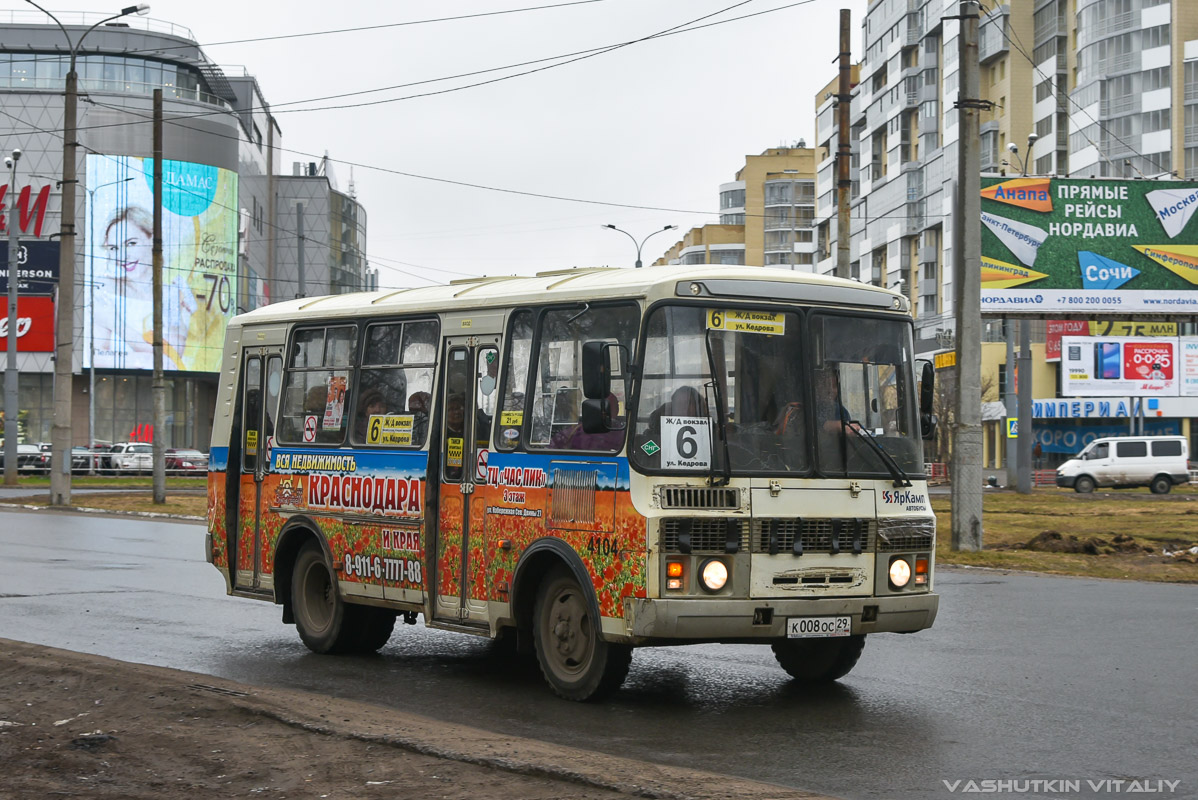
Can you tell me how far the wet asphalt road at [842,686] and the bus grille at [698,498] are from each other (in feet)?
4.18

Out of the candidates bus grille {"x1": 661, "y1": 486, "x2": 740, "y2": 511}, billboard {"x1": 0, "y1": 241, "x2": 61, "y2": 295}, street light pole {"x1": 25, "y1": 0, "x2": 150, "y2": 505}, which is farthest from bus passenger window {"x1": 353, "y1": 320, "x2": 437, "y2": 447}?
billboard {"x1": 0, "y1": 241, "x2": 61, "y2": 295}

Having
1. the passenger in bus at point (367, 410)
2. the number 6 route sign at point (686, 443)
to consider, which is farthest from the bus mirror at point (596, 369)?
the passenger in bus at point (367, 410)

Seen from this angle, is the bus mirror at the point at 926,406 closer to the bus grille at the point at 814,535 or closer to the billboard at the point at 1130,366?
the bus grille at the point at 814,535

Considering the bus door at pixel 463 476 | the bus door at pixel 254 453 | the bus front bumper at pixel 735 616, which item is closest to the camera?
the bus front bumper at pixel 735 616

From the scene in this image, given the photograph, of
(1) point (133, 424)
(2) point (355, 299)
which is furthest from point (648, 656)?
(1) point (133, 424)

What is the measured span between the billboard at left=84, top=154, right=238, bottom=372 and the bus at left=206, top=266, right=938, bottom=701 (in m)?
75.6

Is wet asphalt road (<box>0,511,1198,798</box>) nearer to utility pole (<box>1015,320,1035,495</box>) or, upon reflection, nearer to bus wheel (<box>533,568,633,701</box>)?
bus wheel (<box>533,568,633,701</box>)

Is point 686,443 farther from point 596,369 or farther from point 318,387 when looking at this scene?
point 318,387

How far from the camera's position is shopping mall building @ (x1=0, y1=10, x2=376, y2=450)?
83.1 metres

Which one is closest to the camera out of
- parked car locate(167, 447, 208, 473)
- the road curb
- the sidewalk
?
the sidewalk

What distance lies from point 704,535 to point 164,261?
263ft

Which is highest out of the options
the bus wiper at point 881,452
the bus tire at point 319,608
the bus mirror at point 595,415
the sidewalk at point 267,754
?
the bus mirror at point 595,415

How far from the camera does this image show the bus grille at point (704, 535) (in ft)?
30.0

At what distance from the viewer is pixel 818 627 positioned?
9492 mm
